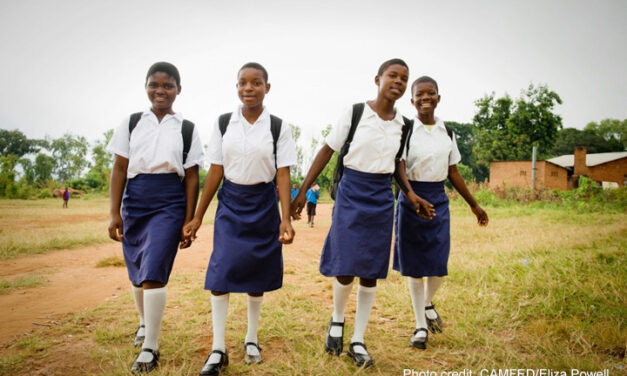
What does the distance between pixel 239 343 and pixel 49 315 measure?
7.01ft

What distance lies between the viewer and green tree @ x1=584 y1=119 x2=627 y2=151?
60056mm

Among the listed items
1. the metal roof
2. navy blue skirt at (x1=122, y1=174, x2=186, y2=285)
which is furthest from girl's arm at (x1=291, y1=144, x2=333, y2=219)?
the metal roof

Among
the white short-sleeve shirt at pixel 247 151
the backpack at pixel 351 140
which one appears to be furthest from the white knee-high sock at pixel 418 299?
the white short-sleeve shirt at pixel 247 151

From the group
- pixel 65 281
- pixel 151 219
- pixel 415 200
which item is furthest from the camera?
pixel 65 281

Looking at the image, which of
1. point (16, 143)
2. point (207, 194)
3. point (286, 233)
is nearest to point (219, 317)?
point (286, 233)

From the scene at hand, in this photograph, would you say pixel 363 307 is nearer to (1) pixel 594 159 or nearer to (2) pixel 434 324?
(2) pixel 434 324

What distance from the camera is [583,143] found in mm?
57281

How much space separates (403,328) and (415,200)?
1.40m

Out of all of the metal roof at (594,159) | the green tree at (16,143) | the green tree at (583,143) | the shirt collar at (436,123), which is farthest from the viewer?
the green tree at (16,143)

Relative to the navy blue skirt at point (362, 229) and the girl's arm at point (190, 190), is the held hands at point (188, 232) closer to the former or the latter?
the girl's arm at point (190, 190)

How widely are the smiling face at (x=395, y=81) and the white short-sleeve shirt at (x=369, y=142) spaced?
0.61 feet

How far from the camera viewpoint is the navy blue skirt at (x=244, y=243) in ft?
8.46

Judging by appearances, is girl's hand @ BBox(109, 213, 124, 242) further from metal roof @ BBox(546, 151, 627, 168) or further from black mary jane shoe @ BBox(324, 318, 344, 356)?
metal roof @ BBox(546, 151, 627, 168)

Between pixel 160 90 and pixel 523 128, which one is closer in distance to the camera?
pixel 160 90
